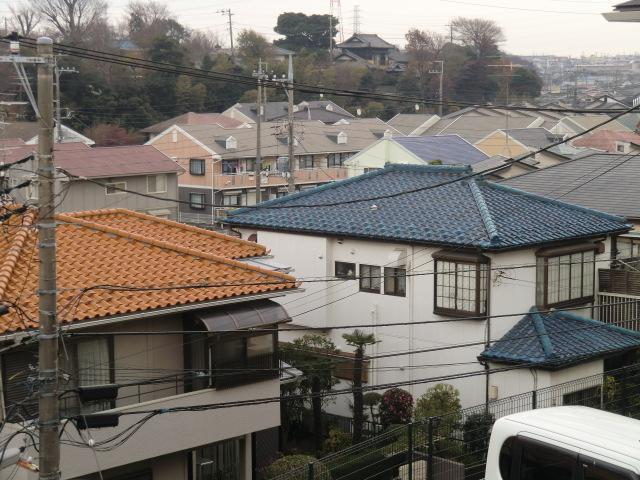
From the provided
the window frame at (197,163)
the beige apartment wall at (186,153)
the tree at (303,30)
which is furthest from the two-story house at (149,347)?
the tree at (303,30)

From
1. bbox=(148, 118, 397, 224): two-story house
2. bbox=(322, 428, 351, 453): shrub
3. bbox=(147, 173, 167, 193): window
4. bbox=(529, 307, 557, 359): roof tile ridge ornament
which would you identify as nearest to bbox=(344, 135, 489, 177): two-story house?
bbox=(148, 118, 397, 224): two-story house

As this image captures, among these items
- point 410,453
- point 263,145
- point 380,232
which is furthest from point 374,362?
point 263,145

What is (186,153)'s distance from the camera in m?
→ 57.9

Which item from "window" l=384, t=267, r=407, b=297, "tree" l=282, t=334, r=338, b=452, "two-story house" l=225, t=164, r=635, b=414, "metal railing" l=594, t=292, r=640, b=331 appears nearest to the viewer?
"tree" l=282, t=334, r=338, b=452

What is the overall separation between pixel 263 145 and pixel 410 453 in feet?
157

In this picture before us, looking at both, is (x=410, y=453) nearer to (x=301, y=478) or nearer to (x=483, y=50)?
(x=301, y=478)

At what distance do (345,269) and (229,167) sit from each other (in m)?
36.2

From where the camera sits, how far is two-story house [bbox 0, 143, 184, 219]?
1775 inches

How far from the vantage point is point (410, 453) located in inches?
569

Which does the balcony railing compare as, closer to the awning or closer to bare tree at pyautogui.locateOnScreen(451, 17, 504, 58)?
the awning

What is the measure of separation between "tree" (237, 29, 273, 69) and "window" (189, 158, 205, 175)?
32416 millimetres

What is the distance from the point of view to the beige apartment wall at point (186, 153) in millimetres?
55656

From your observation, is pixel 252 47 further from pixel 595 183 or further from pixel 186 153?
pixel 595 183

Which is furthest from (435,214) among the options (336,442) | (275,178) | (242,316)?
(275,178)
